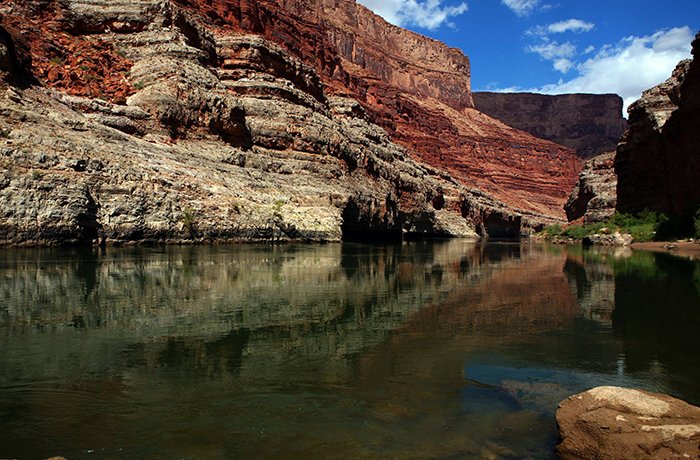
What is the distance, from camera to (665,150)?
155 feet

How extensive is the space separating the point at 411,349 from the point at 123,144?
2448 cm

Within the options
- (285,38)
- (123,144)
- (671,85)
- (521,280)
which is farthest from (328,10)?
(521,280)

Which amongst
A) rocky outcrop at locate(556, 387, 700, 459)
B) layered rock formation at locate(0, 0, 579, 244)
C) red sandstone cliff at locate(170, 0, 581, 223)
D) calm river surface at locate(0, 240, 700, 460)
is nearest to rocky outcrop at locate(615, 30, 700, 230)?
layered rock formation at locate(0, 0, 579, 244)

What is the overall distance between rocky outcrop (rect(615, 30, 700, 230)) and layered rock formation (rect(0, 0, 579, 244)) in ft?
75.2

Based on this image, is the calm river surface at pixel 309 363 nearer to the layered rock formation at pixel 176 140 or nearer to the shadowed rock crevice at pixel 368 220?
the layered rock formation at pixel 176 140

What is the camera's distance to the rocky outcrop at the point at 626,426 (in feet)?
11.9

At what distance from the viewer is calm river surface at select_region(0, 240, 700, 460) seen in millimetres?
4293

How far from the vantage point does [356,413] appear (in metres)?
4.86

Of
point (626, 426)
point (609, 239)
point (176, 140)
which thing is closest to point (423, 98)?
point (609, 239)

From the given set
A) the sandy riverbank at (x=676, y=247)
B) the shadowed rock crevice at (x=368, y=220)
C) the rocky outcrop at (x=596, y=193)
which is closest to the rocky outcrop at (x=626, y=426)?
the sandy riverbank at (x=676, y=247)

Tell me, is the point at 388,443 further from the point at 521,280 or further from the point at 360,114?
the point at 360,114

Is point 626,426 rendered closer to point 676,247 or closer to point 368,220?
point 676,247

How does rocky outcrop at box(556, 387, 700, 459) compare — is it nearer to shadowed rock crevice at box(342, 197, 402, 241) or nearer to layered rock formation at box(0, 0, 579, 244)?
layered rock formation at box(0, 0, 579, 244)

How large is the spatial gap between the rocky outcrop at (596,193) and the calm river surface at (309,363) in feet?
226
